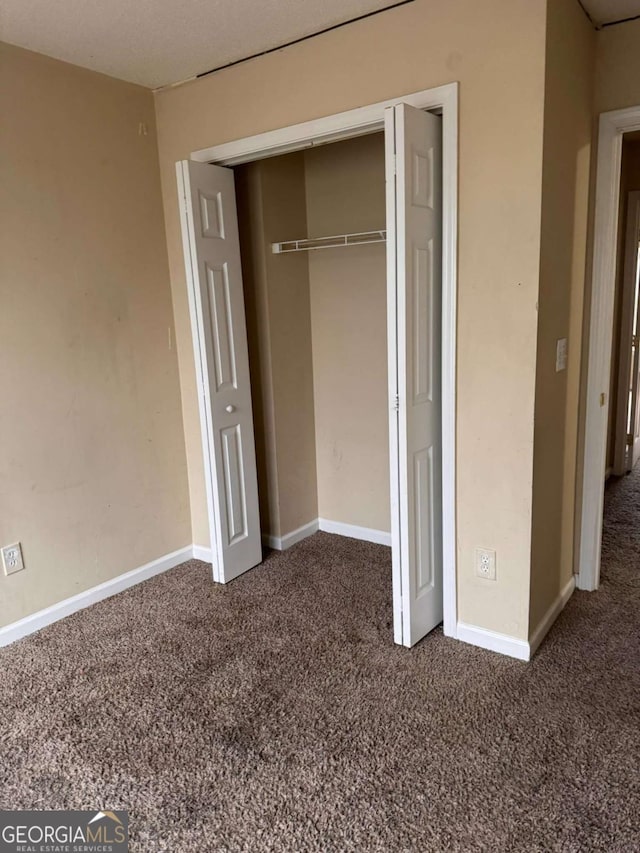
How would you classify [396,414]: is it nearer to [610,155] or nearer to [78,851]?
[610,155]

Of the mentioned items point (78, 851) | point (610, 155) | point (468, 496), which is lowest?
point (78, 851)

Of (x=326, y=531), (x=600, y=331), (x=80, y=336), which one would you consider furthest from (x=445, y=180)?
(x=326, y=531)

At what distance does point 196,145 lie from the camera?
304cm

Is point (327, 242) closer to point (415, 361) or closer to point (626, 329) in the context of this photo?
point (415, 361)

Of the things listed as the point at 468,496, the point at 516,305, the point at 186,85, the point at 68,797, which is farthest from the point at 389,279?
the point at 68,797

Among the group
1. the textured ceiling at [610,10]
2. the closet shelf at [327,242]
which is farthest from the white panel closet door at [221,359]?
the textured ceiling at [610,10]

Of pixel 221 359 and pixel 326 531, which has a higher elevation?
pixel 221 359

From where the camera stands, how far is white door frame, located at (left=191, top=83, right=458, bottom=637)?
2.26m

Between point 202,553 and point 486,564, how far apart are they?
5.77 feet

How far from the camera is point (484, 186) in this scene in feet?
7.28

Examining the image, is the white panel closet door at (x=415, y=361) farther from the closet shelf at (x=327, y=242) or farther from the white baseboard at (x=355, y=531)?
the white baseboard at (x=355, y=531)

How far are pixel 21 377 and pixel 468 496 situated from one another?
202 centimetres

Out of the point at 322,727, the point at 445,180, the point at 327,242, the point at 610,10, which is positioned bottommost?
the point at 322,727

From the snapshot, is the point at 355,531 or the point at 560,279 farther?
the point at 355,531
